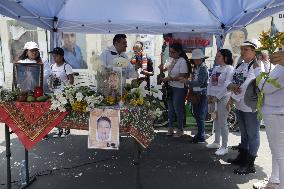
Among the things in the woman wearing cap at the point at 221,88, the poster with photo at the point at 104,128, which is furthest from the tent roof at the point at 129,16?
the poster with photo at the point at 104,128

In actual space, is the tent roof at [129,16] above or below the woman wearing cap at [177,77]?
above

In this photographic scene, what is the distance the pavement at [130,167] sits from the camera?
423cm

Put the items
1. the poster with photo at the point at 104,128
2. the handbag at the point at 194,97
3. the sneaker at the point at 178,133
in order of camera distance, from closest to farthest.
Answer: the poster with photo at the point at 104,128
the handbag at the point at 194,97
the sneaker at the point at 178,133

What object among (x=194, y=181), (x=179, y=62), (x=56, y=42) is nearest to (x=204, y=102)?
(x=179, y=62)

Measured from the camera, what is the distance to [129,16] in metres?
6.76

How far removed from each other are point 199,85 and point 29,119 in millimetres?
2988

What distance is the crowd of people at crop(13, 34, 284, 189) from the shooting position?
3248 mm

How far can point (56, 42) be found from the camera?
23.0 feet

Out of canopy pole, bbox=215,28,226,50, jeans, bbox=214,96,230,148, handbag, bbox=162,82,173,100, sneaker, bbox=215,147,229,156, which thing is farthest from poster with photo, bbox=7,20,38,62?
sneaker, bbox=215,147,229,156

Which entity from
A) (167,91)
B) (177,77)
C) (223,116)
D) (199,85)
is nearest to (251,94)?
(223,116)

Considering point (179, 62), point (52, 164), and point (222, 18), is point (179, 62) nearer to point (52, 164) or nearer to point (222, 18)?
point (222, 18)

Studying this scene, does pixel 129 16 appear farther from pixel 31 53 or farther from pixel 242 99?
pixel 242 99

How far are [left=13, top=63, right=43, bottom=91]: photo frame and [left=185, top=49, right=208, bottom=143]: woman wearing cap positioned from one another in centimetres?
270

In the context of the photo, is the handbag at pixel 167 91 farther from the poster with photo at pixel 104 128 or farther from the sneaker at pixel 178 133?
the poster with photo at pixel 104 128
